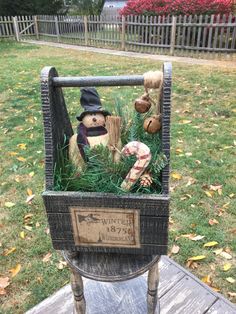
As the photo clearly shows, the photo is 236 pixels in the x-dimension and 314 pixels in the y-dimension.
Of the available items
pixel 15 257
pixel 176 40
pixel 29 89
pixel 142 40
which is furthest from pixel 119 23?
pixel 15 257

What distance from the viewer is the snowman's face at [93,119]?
1.42 meters

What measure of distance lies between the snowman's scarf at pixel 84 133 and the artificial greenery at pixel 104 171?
73mm

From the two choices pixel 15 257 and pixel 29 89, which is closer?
pixel 15 257

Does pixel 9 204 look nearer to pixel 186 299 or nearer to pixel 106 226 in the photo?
pixel 186 299

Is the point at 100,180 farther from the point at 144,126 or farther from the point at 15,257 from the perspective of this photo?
the point at 15,257

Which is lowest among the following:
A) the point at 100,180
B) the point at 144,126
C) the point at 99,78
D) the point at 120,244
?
the point at 120,244

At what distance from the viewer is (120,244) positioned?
136cm

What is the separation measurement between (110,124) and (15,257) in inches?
65.3

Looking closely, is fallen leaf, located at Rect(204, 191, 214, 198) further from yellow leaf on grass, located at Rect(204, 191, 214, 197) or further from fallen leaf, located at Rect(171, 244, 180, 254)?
fallen leaf, located at Rect(171, 244, 180, 254)

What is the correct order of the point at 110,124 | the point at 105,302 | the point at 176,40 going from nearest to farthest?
the point at 110,124
the point at 105,302
the point at 176,40

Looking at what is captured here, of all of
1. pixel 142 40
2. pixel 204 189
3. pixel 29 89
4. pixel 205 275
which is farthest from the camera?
pixel 142 40

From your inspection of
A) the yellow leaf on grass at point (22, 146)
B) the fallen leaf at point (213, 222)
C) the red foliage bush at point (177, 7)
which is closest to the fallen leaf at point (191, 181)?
the fallen leaf at point (213, 222)

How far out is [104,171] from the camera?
4.23ft

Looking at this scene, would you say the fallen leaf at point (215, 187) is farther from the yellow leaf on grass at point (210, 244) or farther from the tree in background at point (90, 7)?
the tree in background at point (90, 7)
